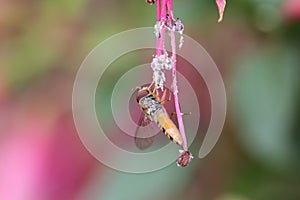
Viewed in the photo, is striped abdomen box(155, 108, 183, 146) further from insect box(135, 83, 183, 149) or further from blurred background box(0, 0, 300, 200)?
blurred background box(0, 0, 300, 200)

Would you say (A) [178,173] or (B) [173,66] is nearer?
(B) [173,66]

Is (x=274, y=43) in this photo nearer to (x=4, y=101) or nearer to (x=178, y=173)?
(x=178, y=173)

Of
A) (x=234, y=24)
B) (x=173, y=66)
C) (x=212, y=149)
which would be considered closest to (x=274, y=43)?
(x=234, y=24)

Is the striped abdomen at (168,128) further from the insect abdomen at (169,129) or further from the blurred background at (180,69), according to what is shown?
the blurred background at (180,69)

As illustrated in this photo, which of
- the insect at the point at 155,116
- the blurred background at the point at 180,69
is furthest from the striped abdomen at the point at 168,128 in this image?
the blurred background at the point at 180,69

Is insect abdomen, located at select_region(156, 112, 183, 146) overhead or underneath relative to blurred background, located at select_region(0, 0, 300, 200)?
underneath

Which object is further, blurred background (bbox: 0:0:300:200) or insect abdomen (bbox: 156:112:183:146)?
blurred background (bbox: 0:0:300:200)

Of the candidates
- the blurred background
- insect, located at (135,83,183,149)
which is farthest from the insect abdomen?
the blurred background
